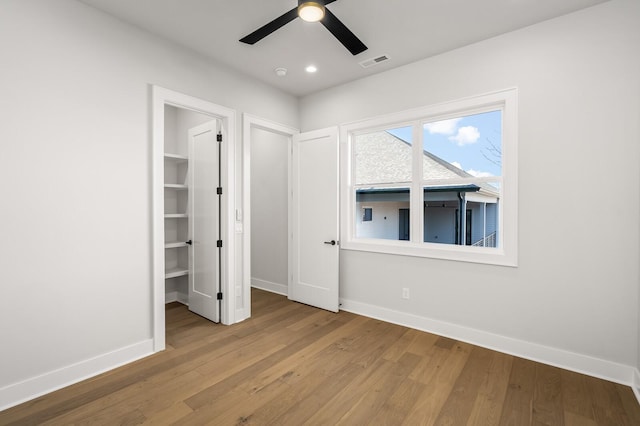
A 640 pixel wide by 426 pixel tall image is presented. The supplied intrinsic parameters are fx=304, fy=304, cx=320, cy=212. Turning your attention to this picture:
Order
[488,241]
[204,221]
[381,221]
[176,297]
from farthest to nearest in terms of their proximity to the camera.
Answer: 1. [176,297]
2. [381,221]
3. [204,221]
4. [488,241]

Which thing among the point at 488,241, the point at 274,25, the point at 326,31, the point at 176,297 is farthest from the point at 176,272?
the point at 488,241

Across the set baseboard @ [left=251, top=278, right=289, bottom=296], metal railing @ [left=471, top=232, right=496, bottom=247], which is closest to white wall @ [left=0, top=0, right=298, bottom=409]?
baseboard @ [left=251, top=278, right=289, bottom=296]

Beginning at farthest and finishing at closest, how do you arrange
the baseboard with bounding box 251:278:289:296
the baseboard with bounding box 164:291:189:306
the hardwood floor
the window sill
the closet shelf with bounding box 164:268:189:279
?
the baseboard with bounding box 251:278:289:296 < the baseboard with bounding box 164:291:189:306 < the closet shelf with bounding box 164:268:189:279 < the window sill < the hardwood floor

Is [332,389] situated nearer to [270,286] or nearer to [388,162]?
[388,162]

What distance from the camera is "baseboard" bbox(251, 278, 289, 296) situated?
15.4ft

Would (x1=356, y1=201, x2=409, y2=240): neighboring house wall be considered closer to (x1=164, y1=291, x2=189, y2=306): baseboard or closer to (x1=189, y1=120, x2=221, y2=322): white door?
(x1=189, y1=120, x2=221, y2=322): white door

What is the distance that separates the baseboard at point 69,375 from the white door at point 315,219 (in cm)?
198

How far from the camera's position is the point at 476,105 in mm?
2982

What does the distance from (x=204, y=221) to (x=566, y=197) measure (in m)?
3.66

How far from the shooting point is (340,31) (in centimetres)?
223

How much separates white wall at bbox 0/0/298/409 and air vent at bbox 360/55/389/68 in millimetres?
1998

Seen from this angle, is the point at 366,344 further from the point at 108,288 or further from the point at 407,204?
the point at 108,288

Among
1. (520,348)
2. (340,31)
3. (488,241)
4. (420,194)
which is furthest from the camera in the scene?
(420,194)

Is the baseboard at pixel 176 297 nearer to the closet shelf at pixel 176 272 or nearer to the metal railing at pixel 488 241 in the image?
the closet shelf at pixel 176 272
